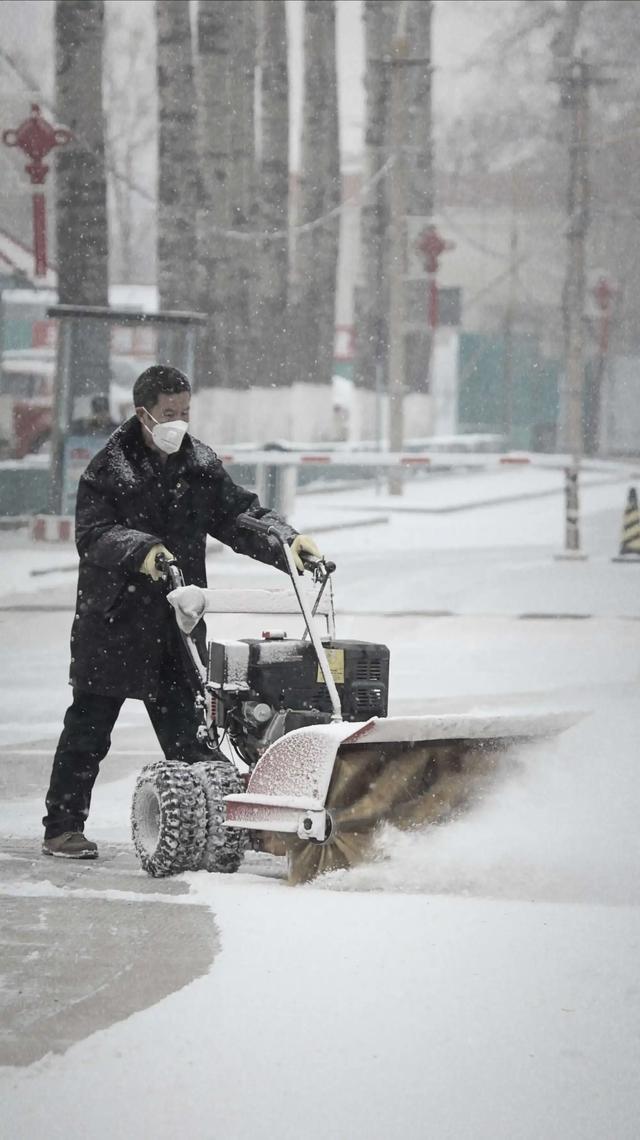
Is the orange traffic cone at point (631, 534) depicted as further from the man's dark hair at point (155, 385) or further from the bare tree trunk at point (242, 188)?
the man's dark hair at point (155, 385)

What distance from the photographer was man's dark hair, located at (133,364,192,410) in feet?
20.4

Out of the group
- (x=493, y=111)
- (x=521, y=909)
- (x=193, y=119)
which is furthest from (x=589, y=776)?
(x=493, y=111)

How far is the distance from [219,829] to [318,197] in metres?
32.4

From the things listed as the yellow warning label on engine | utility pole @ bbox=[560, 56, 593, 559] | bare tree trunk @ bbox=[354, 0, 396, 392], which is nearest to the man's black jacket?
the yellow warning label on engine

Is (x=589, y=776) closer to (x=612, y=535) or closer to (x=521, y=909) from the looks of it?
(x=521, y=909)

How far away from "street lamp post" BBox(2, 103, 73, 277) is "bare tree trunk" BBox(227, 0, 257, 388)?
9558 mm

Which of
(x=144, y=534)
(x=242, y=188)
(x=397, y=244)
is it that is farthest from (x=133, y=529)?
(x=242, y=188)

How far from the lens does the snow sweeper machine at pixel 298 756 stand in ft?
19.3

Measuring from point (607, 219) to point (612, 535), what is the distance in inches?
1243

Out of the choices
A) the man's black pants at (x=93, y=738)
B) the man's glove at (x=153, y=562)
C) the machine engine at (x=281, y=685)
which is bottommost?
the man's black pants at (x=93, y=738)

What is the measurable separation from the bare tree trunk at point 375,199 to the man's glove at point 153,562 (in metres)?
31.8

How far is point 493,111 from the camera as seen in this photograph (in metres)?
50.1

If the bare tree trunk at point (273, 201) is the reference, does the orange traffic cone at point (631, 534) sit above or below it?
below

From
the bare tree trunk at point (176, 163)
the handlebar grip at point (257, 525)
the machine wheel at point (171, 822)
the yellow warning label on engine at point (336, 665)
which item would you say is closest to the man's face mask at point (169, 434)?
the handlebar grip at point (257, 525)
